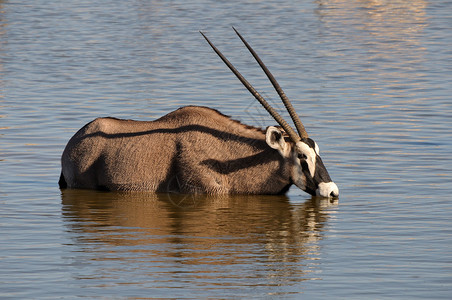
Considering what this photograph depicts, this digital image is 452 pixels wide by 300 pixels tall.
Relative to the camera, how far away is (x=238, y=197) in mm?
12625

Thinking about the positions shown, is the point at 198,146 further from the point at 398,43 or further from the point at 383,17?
the point at 383,17

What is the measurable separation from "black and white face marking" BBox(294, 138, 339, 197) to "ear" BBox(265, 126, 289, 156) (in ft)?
0.46

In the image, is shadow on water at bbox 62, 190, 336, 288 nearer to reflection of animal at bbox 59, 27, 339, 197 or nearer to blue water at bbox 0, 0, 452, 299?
blue water at bbox 0, 0, 452, 299

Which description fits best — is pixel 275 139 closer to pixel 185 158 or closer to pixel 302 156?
pixel 302 156

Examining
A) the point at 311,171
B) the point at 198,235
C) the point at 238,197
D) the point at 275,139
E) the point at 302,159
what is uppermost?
the point at 275,139

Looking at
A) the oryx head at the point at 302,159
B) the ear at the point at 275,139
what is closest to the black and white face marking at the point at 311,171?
the oryx head at the point at 302,159

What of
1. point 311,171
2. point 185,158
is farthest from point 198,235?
point 311,171

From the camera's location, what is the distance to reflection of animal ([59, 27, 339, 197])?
40.9 ft

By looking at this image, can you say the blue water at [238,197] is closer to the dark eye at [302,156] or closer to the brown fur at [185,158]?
the brown fur at [185,158]

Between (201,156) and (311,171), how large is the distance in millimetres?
1177

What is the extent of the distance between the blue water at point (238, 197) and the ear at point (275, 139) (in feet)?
1.90

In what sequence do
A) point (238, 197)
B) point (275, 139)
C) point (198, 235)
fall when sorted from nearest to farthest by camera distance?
point (198, 235), point (275, 139), point (238, 197)

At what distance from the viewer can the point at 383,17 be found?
1469 inches

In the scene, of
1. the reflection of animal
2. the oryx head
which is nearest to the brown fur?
the reflection of animal
